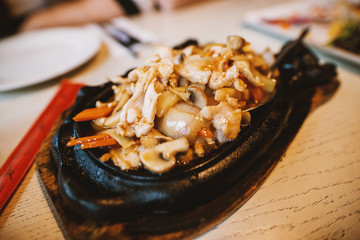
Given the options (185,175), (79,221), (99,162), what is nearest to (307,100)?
(185,175)

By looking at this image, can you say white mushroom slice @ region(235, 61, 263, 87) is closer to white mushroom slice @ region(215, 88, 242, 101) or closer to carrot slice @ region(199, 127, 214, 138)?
white mushroom slice @ region(215, 88, 242, 101)

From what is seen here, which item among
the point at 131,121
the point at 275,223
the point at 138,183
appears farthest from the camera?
the point at 131,121

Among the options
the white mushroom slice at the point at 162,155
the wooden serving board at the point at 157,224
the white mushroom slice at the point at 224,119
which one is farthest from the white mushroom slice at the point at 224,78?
the wooden serving board at the point at 157,224

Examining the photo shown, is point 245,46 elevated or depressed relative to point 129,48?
elevated

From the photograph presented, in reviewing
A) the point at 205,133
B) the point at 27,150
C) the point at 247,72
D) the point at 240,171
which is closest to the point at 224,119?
the point at 205,133

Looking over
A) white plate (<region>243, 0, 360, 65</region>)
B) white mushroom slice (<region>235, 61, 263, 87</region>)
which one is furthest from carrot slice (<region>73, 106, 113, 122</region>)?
white plate (<region>243, 0, 360, 65</region>)

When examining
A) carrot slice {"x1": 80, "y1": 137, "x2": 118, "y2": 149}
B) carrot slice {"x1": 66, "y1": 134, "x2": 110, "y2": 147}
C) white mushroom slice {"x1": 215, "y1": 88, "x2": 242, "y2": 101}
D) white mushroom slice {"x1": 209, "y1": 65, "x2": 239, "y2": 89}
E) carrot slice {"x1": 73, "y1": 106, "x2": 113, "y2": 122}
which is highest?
white mushroom slice {"x1": 209, "y1": 65, "x2": 239, "y2": 89}

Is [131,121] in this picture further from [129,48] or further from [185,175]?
[129,48]
